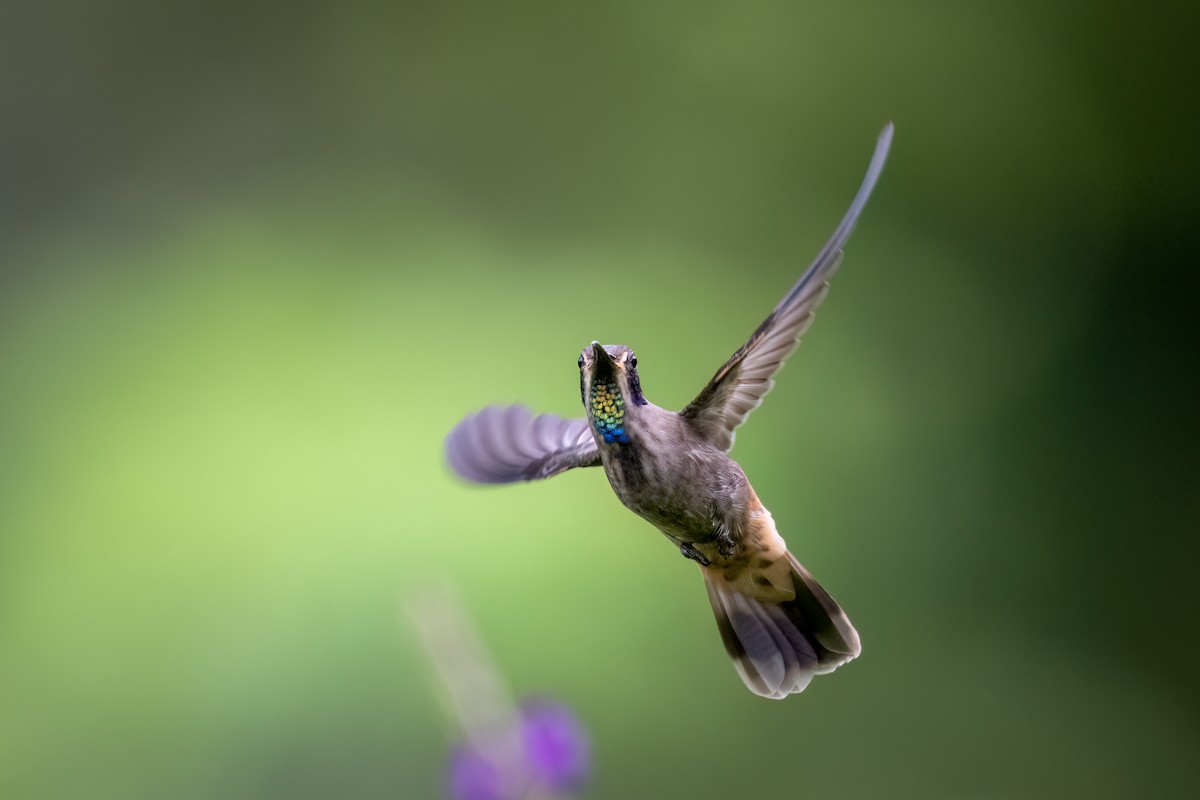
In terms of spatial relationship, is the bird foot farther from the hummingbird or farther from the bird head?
the bird head

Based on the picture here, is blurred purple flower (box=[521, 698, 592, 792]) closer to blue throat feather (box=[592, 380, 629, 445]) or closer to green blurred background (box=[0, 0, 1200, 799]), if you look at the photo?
blue throat feather (box=[592, 380, 629, 445])

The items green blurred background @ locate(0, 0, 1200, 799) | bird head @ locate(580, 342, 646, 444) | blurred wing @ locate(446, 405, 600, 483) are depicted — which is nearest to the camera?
bird head @ locate(580, 342, 646, 444)

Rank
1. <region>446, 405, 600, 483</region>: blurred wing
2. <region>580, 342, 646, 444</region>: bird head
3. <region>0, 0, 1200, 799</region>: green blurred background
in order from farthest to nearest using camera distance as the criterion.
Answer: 1. <region>0, 0, 1200, 799</region>: green blurred background
2. <region>446, 405, 600, 483</region>: blurred wing
3. <region>580, 342, 646, 444</region>: bird head

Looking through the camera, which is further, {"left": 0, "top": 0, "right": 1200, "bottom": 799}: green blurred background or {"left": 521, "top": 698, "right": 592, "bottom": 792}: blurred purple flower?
{"left": 0, "top": 0, "right": 1200, "bottom": 799}: green blurred background

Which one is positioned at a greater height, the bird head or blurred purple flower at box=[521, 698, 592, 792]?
the bird head

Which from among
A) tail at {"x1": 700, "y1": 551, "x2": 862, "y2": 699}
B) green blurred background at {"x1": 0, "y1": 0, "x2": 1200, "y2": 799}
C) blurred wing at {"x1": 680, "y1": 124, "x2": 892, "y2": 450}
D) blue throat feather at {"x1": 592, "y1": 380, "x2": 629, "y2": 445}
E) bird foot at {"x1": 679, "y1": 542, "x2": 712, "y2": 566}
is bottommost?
tail at {"x1": 700, "y1": 551, "x2": 862, "y2": 699}

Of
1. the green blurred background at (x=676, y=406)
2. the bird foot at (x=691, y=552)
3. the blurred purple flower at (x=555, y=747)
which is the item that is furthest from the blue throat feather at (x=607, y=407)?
the green blurred background at (x=676, y=406)

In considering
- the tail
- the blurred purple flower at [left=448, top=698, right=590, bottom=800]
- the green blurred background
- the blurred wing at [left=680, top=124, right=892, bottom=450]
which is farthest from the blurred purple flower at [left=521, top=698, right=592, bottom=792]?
the green blurred background
